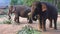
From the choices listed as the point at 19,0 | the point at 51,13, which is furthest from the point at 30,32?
the point at 19,0

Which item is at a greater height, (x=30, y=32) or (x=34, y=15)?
(x=34, y=15)

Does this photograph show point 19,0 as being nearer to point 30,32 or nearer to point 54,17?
point 54,17

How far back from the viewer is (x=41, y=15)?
877 cm

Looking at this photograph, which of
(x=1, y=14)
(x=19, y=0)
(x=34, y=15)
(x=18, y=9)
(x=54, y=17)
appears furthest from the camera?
(x=19, y=0)

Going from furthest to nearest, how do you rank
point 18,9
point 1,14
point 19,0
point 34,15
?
point 19,0 → point 1,14 → point 18,9 → point 34,15

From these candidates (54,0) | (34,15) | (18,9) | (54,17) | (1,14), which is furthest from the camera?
(54,0)

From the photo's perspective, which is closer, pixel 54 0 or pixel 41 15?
pixel 41 15

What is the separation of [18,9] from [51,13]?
3300mm

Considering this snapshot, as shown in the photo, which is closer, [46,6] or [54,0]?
[46,6]

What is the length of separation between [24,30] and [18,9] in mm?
4500

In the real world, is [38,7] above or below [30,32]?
above

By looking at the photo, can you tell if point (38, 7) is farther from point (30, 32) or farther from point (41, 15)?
point (30, 32)

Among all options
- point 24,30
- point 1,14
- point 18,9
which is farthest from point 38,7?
point 1,14

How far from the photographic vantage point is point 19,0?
70.3 ft
